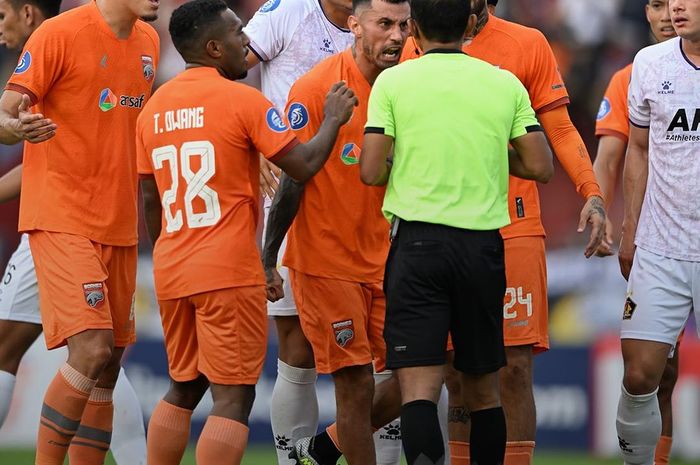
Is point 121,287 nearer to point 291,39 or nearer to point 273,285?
point 273,285

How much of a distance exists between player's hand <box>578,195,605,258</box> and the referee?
0.66 m

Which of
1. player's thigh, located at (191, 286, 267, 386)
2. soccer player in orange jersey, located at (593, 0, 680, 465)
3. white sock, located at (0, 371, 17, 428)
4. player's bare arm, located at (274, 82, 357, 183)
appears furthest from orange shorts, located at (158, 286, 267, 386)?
soccer player in orange jersey, located at (593, 0, 680, 465)

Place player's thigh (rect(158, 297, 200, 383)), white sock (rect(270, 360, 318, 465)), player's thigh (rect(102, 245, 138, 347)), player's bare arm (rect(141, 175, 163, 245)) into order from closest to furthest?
player's thigh (rect(158, 297, 200, 383)) < player's bare arm (rect(141, 175, 163, 245)) < player's thigh (rect(102, 245, 138, 347)) < white sock (rect(270, 360, 318, 465))

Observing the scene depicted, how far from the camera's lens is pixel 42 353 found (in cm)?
1155

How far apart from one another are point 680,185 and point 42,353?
21.3 feet

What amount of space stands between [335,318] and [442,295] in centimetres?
105

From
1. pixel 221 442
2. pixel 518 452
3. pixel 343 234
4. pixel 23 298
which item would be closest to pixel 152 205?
pixel 343 234

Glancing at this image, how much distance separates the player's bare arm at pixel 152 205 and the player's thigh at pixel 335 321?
2.58 ft

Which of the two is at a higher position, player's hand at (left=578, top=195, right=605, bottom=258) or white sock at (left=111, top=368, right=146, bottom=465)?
player's hand at (left=578, top=195, right=605, bottom=258)

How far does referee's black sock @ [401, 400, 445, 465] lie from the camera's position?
18.5ft

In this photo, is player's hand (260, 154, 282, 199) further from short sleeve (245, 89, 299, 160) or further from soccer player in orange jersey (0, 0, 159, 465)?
short sleeve (245, 89, 299, 160)

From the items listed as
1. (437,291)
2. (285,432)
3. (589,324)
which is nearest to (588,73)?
(589,324)

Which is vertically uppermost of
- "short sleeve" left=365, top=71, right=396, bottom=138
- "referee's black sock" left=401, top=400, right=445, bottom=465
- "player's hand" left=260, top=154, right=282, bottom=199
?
"short sleeve" left=365, top=71, right=396, bottom=138

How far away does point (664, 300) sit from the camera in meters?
7.00
